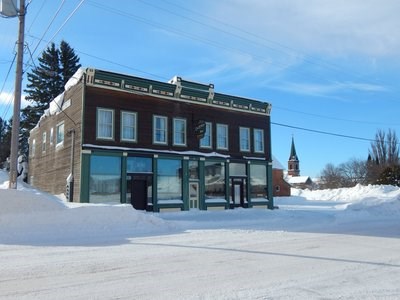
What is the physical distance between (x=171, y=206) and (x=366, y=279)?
1862 cm

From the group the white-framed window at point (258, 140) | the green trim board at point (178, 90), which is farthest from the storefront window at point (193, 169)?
the white-framed window at point (258, 140)

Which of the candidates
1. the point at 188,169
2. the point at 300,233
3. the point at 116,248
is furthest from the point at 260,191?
the point at 116,248

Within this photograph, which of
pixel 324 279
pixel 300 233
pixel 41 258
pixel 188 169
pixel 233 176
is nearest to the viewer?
pixel 324 279

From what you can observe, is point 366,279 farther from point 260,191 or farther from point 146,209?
point 260,191

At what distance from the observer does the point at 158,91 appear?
84.4ft

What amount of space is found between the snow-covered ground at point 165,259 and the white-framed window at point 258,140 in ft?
50.4

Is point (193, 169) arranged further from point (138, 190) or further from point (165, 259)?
point (165, 259)

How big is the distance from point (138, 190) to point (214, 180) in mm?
5718

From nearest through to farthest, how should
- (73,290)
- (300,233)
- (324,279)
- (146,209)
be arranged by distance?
(73,290) → (324,279) → (300,233) → (146,209)

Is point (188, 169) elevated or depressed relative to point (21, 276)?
elevated

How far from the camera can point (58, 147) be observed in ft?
88.2

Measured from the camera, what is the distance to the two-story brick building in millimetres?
23219

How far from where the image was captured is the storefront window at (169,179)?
997 inches

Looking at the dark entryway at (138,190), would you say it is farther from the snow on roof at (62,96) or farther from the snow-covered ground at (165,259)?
the snow-covered ground at (165,259)
